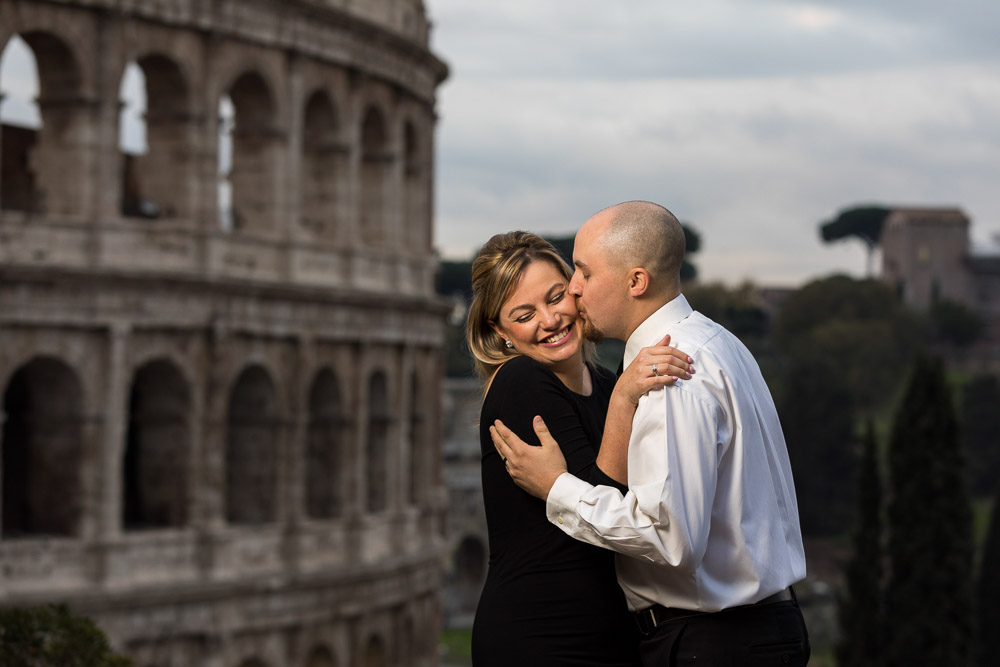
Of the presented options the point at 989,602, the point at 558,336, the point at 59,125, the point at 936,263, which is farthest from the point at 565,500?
the point at 936,263

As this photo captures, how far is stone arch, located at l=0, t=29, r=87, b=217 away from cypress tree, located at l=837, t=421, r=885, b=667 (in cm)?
2090

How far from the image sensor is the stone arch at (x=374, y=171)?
33156 millimetres

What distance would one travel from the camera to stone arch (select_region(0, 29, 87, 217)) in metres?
26.4

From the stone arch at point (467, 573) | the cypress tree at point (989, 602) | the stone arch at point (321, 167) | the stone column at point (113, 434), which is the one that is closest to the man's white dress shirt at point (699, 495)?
the stone column at point (113, 434)

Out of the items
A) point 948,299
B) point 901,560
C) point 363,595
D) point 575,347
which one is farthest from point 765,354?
point 575,347

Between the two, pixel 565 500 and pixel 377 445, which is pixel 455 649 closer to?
pixel 377 445

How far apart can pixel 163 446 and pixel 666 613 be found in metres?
23.3

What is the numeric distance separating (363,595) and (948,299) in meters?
105

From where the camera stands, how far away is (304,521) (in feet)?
98.2

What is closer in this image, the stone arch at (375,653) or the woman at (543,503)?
the woman at (543,503)

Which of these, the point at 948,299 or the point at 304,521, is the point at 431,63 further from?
the point at 948,299

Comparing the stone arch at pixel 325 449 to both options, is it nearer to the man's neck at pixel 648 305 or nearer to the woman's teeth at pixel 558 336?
the woman's teeth at pixel 558 336

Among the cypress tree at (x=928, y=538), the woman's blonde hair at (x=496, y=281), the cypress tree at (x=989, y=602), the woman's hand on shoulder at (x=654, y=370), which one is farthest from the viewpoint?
the cypress tree at (x=989, y=602)

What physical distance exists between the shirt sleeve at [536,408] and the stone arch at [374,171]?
27.5 metres
